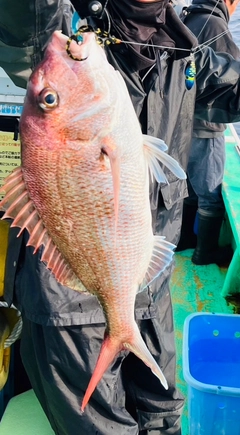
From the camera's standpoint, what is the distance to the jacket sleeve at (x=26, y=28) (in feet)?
4.78

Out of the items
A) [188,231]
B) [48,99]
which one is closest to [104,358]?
[48,99]

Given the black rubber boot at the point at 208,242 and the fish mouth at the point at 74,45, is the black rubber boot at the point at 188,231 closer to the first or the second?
the black rubber boot at the point at 208,242

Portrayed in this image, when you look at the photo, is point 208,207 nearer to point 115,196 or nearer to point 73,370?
point 73,370

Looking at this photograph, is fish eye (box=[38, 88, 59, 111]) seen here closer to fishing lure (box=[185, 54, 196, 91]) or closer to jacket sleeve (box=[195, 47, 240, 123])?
fishing lure (box=[185, 54, 196, 91])

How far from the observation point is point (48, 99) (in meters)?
1.17

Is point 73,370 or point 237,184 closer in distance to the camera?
point 73,370

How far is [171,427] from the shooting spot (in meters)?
2.36

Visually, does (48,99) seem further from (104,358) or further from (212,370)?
(212,370)

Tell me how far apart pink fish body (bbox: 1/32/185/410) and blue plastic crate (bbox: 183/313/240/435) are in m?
0.71

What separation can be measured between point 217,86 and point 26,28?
111 centimetres

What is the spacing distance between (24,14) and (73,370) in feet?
4.38

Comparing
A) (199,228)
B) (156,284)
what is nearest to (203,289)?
(199,228)

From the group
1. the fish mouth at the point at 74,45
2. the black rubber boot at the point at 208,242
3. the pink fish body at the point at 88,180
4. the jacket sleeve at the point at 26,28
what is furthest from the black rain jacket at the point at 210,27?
the fish mouth at the point at 74,45

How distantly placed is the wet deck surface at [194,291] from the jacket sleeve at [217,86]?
59.1 inches
